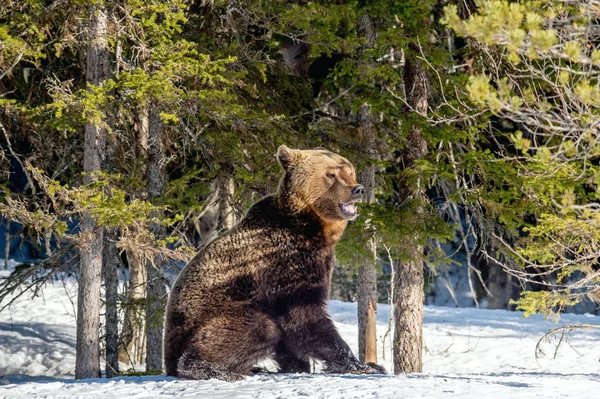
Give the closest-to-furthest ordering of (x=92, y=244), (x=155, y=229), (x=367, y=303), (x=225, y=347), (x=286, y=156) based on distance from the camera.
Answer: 1. (x=225, y=347)
2. (x=286, y=156)
3. (x=92, y=244)
4. (x=155, y=229)
5. (x=367, y=303)

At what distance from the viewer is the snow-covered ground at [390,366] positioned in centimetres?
643

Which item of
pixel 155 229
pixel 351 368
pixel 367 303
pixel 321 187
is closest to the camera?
pixel 351 368

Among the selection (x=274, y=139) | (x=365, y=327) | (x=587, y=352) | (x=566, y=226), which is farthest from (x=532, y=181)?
(x=587, y=352)

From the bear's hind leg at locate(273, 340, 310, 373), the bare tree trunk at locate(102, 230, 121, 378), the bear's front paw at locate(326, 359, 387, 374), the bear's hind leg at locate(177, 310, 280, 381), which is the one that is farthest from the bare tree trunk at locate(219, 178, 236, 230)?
the bear's front paw at locate(326, 359, 387, 374)

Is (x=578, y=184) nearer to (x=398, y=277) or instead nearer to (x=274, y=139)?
(x=398, y=277)

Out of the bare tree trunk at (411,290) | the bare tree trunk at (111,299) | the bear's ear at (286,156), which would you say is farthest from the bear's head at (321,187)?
the bare tree trunk at (111,299)

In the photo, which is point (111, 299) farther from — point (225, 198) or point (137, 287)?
point (225, 198)

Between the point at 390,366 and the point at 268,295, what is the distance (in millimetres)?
7946

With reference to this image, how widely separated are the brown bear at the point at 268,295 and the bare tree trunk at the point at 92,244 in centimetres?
339

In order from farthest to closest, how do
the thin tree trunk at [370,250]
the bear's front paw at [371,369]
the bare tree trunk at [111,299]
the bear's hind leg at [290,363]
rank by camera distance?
the bare tree trunk at [111,299] < the thin tree trunk at [370,250] < the bear's hind leg at [290,363] < the bear's front paw at [371,369]

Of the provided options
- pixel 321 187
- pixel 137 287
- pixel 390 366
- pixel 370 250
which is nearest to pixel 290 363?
pixel 321 187

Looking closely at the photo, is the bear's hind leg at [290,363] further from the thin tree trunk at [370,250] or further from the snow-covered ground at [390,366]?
the thin tree trunk at [370,250]

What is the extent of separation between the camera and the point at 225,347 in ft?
23.7

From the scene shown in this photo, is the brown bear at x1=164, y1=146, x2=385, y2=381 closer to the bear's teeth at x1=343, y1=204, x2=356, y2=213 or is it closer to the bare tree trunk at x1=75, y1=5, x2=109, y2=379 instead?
the bear's teeth at x1=343, y1=204, x2=356, y2=213
